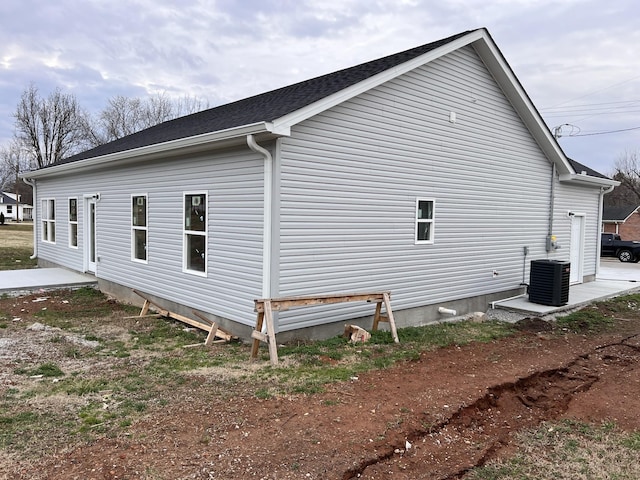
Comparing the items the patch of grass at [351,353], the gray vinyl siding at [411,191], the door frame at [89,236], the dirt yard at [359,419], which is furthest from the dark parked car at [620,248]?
the door frame at [89,236]

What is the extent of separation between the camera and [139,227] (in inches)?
380

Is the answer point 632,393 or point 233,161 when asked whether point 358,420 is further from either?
point 233,161

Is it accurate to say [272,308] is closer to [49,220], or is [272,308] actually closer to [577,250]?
[577,250]

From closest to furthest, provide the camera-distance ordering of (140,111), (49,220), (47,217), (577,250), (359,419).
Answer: (359,419)
(577,250)
(49,220)
(47,217)
(140,111)

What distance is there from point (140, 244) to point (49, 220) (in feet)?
22.4

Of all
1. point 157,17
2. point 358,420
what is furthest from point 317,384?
point 157,17

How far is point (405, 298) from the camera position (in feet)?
27.9

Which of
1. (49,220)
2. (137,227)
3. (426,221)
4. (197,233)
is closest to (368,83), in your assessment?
(426,221)

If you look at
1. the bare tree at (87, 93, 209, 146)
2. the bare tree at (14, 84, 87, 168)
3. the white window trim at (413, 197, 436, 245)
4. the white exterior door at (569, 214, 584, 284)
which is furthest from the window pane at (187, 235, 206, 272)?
the bare tree at (14, 84, 87, 168)

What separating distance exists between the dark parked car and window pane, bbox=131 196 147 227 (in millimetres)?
25393

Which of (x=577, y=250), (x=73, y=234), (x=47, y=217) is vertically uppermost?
(x=47, y=217)

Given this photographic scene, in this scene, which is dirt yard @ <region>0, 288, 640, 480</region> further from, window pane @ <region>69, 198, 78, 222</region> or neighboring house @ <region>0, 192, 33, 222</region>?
neighboring house @ <region>0, 192, 33, 222</region>

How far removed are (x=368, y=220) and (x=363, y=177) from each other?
0.71m

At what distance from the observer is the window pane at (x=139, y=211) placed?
9555 millimetres
